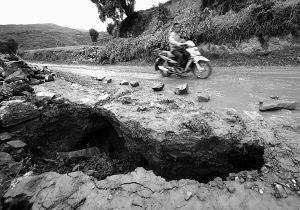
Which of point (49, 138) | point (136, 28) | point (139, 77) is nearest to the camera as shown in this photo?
point (49, 138)

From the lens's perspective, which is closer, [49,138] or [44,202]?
[44,202]

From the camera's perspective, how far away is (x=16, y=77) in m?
6.65

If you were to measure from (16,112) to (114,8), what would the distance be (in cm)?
1891

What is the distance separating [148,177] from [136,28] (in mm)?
21113

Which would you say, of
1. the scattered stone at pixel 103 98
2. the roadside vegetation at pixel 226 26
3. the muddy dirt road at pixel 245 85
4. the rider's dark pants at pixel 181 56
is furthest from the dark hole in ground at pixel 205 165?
the roadside vegetation at pixel 226 26

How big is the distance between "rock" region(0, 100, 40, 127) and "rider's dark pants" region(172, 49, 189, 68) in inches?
186

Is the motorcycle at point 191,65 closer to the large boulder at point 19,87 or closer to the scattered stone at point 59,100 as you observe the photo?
the scattered stone at point 59,100

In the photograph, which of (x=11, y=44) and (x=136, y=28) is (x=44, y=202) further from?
(x=11, y=44)

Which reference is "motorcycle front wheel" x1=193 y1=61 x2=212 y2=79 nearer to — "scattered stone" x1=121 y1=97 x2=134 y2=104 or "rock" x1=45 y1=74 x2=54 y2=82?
"scattered stone" x1=121 y1=97 x2=134 y2=104

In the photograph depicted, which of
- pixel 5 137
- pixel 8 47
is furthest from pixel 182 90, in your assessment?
pixel 8 47

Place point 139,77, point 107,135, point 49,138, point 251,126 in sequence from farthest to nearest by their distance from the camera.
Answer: point 139,77 → point 107,135 → point 49,138 → point 251,126

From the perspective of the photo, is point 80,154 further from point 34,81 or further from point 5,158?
point 34,81

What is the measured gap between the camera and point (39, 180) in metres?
3.34

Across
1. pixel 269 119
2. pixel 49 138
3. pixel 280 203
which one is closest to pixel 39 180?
pixel 49 138
